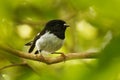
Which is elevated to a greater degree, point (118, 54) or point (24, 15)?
point (24, 15)

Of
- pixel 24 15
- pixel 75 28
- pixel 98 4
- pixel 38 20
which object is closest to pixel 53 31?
pixel 75 28

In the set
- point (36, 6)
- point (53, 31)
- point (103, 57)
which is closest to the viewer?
point (103, 57)

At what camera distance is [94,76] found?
0.93 ft

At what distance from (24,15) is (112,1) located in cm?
46

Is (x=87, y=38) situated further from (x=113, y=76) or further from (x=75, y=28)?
(x=113, y=76)

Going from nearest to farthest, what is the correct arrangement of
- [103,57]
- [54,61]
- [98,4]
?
1. [103,57]
2. [98,4]
3. [54,61]

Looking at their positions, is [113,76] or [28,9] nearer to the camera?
[113,76]

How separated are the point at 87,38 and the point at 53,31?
1.00 m

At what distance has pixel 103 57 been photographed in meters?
0.28

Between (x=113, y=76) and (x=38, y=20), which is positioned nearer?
(x=113, y=76)

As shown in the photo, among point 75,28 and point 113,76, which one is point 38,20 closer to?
point 75,28

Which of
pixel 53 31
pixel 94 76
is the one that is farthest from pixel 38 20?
pixel 53 31

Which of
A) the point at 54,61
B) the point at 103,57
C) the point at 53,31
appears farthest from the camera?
the point at 53,31

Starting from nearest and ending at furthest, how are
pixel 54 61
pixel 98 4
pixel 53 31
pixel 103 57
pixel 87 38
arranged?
pixel 103 57
pixel 98 4
pixel 54 61
pixel 87 38
pixel 53 31
